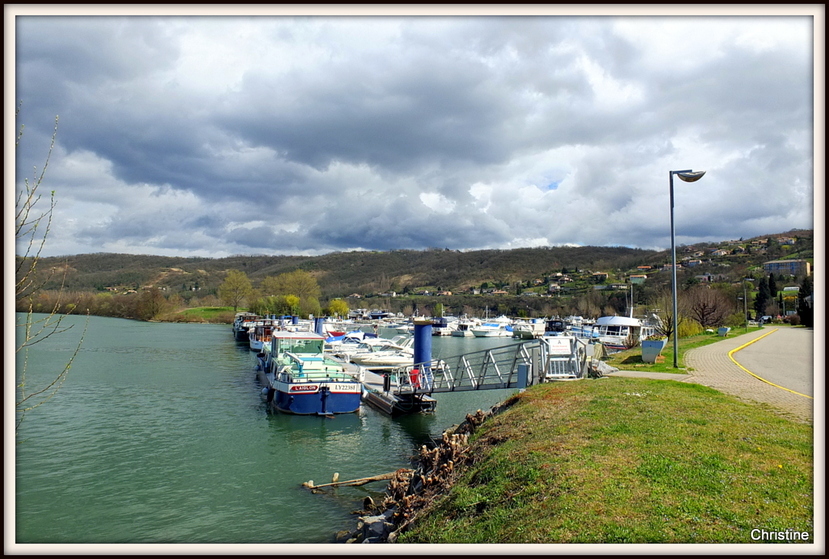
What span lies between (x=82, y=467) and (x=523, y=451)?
590 inches

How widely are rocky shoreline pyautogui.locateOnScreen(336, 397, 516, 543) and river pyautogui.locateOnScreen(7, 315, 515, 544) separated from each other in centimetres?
94

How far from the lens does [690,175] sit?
19.2 meters

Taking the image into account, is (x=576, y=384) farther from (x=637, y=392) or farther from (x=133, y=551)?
(x=133, y=551)

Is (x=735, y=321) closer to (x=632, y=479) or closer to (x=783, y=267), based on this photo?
(x=783, y=267)

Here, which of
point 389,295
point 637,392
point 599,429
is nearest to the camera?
point 599,429

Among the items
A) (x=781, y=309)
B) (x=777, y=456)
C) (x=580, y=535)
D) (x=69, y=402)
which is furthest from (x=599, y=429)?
(x=781, y=309)

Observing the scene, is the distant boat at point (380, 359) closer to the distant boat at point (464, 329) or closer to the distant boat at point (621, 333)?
the distant boat at point (621, 333)

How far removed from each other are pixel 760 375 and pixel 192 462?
21.2 metres

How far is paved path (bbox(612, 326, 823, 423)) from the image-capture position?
13.6 meters

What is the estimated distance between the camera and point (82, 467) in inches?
647

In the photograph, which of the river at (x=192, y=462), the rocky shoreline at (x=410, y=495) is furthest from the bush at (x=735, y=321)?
the rocky shoreline at (x=410, y=495)

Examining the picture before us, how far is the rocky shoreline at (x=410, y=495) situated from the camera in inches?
392

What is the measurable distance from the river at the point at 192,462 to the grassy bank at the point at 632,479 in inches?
198

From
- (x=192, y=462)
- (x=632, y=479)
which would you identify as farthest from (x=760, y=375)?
(x=192, y=462)
